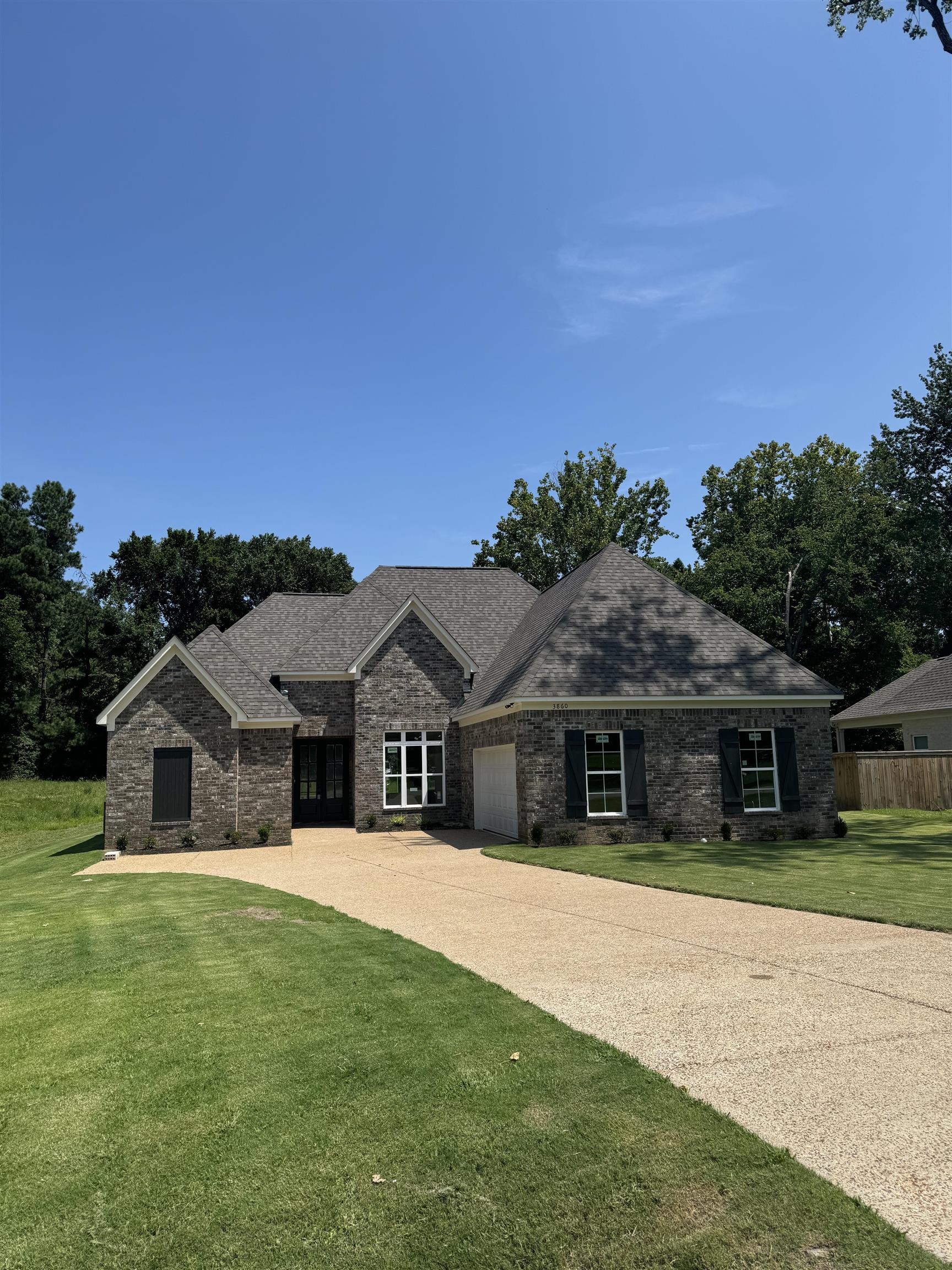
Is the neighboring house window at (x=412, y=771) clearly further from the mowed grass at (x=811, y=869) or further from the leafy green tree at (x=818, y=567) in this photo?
the leafy green tree at (x=818, y=567)

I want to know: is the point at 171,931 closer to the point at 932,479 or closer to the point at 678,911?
the point at 678,911

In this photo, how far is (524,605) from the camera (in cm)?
2886

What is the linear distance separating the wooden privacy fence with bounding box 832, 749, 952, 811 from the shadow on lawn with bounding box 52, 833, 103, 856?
65.6 ft

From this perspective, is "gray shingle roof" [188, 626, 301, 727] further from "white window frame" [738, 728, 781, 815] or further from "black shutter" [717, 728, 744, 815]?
"white window frame" [738, 728, 781, 815]

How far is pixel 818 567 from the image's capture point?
149 ft

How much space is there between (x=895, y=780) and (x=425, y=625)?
15.3 metres

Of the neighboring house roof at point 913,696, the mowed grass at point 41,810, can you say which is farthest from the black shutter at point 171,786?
the neighboring house roof at point 913,696

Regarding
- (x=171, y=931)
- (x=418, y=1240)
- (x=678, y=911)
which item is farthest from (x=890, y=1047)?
(x=171, y=931)

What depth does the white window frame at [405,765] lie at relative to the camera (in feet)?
78.0

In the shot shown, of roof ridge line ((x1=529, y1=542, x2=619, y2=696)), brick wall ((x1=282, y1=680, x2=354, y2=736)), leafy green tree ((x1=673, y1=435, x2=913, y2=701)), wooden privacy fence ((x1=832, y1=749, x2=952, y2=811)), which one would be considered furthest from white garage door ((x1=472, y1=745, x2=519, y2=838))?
leafy green tree ((x1=673, y1=435, x2=913, y2=701))

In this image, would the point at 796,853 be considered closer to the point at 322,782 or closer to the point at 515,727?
the point at 515,727

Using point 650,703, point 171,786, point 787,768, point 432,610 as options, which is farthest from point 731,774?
point 171,786

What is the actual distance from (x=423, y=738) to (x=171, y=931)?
50.4 feet

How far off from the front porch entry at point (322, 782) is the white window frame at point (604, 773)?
983 cm
